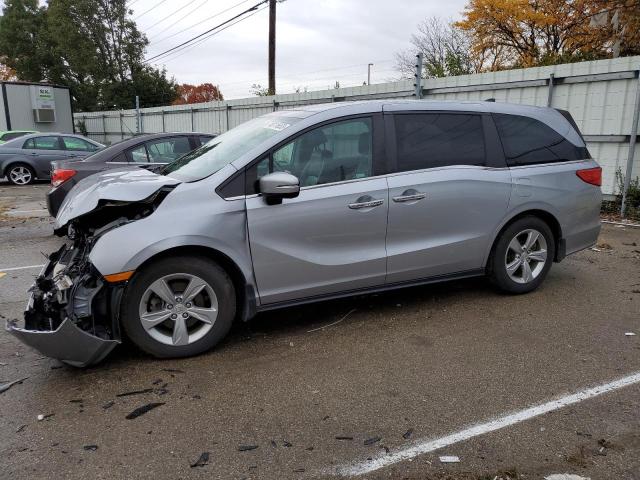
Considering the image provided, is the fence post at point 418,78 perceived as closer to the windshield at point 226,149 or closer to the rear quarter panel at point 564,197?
the rear quarter panel at point 564,197

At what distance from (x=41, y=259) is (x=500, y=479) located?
6070 mm

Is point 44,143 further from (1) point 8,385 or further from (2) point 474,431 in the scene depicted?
(2) point 474,431

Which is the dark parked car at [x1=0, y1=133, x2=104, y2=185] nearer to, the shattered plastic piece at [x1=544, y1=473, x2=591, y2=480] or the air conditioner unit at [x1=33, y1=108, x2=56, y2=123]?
the air conditioner unit at [x1=33, y1=108, x2=56, y2=123]

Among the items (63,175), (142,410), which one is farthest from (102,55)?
(142,410)

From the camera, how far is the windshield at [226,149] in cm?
404

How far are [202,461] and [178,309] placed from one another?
1249 millimetres

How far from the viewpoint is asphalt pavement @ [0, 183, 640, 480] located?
2617mm

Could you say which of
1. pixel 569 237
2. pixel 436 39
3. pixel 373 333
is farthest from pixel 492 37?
pixel 373 333

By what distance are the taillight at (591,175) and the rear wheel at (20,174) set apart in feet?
46.2

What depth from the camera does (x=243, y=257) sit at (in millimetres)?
3770

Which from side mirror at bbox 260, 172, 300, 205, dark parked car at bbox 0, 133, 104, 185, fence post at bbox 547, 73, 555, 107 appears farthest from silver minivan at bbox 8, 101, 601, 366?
dark parked car at bbox 0, 133, 104, 185

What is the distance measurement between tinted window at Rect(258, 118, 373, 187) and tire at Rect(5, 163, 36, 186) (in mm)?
13041

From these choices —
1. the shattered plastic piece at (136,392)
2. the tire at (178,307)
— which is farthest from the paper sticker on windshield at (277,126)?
the shattered plastic piece at (136,392)

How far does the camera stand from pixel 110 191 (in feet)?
12.0
